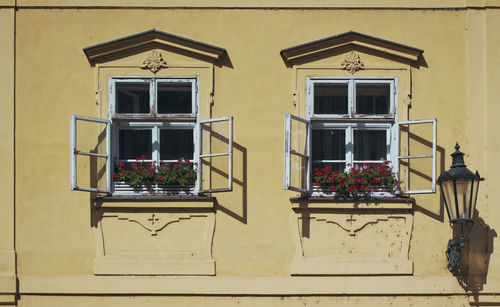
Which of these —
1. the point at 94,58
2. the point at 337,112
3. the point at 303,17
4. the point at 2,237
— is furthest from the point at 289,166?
the point at 2,237

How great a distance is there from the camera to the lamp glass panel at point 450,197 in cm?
938

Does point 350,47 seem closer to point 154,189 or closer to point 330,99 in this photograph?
point 330,99

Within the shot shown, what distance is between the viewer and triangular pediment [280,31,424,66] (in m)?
9.95

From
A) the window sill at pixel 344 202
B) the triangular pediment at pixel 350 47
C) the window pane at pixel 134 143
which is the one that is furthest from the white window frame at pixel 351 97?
the window pane at pixel 134 143

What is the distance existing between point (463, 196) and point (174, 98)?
3.12m

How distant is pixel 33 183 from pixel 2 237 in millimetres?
628

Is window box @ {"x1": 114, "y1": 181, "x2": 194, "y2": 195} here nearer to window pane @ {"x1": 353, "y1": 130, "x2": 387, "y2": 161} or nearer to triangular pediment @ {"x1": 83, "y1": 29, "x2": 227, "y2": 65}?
triangular pediment @ {"x1": 83, "y1": 29, "x2": 227, "y2": 65}

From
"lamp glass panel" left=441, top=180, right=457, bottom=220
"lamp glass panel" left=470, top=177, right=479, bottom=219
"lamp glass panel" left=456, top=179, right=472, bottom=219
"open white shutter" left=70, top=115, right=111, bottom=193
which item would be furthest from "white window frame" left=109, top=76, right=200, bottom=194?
"lamp glass panel" left=470, top=177, right=479, bottom=219

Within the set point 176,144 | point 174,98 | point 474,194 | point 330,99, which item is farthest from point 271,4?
point 474,194

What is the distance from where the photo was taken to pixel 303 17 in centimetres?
1005

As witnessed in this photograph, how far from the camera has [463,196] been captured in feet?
30.8

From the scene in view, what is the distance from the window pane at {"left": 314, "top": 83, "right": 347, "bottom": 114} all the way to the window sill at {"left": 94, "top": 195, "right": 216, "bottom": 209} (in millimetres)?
1515

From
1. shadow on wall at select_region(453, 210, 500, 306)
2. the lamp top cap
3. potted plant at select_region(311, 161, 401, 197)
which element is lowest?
shadow on wall at select_region(453, 210, 500, 306)

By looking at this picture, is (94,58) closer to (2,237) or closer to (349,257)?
(2,237)
